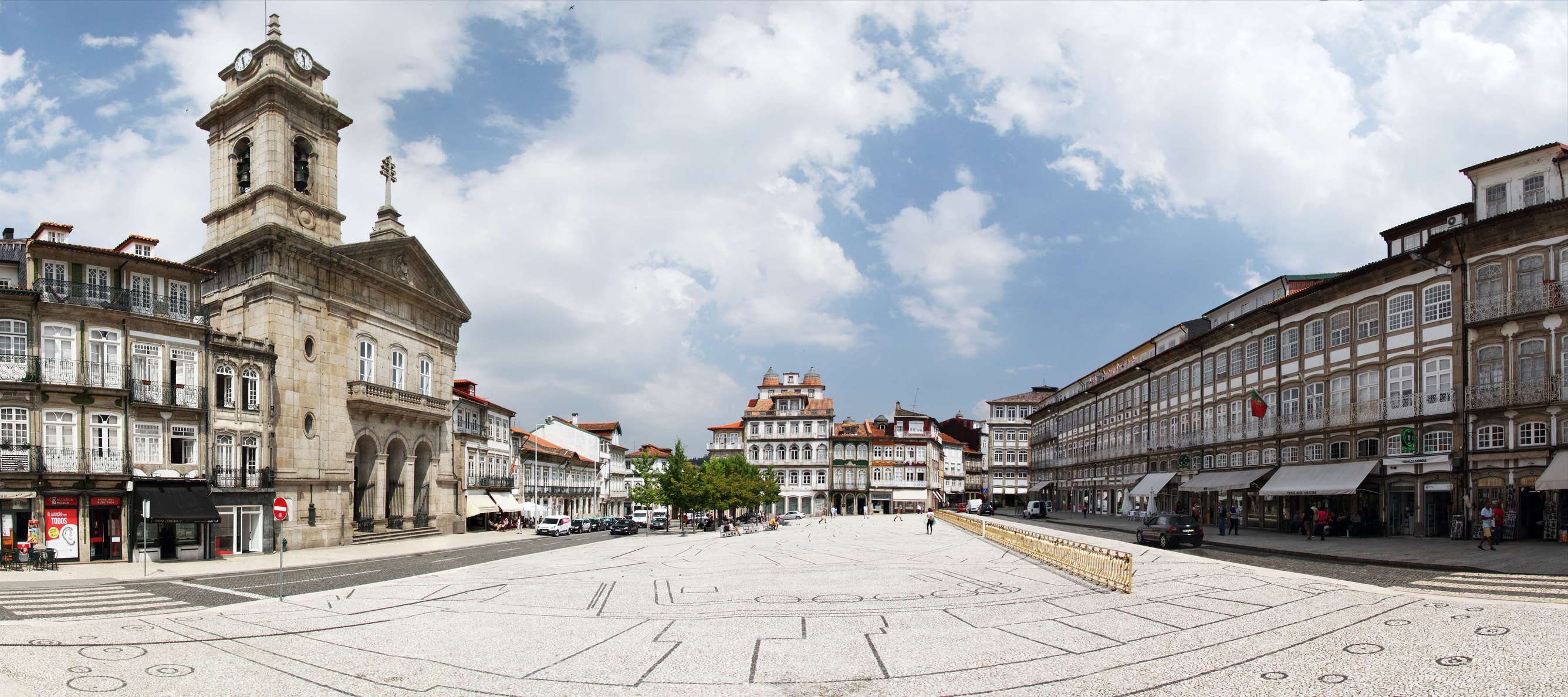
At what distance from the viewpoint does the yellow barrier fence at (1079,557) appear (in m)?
21.2

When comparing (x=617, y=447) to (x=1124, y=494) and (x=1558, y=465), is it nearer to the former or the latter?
(x=1124, y=494)

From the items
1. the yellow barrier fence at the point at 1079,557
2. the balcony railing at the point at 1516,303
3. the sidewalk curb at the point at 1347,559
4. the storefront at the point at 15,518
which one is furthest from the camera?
the storefront at the point at 15,518

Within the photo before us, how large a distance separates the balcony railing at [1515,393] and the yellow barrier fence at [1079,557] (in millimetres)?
15170

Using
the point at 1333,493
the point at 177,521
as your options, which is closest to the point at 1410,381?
the point at 1333,493

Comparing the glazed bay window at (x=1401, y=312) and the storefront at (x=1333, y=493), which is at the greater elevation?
the glazed bay window at (x=1401, y=312)

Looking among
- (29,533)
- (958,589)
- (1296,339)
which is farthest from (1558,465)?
(29,533)

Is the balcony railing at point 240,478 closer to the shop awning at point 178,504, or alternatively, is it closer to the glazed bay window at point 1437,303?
the shop awning at point 178,504

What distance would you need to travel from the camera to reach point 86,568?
103 ft

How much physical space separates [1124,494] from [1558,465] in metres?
38.9

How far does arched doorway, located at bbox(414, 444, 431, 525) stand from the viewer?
56.2 meters

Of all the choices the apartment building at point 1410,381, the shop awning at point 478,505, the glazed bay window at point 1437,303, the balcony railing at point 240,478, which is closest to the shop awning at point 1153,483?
the apartment building at point 1410,381

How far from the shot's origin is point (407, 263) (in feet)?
178

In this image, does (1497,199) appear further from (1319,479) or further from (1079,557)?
(1079,557)

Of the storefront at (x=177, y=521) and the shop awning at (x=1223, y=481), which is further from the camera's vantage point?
the shop awning at (x=1223, y=481)
